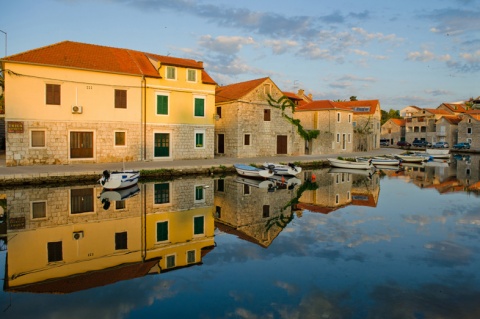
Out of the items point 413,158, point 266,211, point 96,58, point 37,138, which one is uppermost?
point 96,58

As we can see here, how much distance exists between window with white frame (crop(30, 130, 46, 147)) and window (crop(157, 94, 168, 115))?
7.96m

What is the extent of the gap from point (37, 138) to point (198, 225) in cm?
1545

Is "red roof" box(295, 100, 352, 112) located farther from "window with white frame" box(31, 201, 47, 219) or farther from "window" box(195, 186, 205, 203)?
"window with white frame" box(31, 201, 47, 219)

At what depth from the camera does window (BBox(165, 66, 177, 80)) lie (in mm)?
25997

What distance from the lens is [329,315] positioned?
19.5 ft

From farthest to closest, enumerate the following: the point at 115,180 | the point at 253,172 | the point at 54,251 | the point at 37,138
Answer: the point at 253,172
the point at 37,138
the point at 115,180
the point at 54,251

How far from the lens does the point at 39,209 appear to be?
12.9 metres

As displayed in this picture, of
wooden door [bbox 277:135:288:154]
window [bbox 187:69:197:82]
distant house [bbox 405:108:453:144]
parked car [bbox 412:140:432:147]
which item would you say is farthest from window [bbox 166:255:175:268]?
distant house [bbox 405:108:453:144]

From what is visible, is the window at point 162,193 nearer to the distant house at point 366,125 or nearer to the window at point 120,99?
the window at point 120,99

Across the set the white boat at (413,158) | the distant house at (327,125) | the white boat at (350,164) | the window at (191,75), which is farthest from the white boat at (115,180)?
the white boat at (413,158)

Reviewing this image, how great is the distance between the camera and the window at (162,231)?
1012 centimetres

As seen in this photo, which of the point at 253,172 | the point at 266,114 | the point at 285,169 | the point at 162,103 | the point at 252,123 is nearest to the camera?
the point at 253,172

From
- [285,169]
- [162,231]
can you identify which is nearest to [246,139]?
[285,169]

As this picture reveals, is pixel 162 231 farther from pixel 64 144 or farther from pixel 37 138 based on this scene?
pixel 37 138
